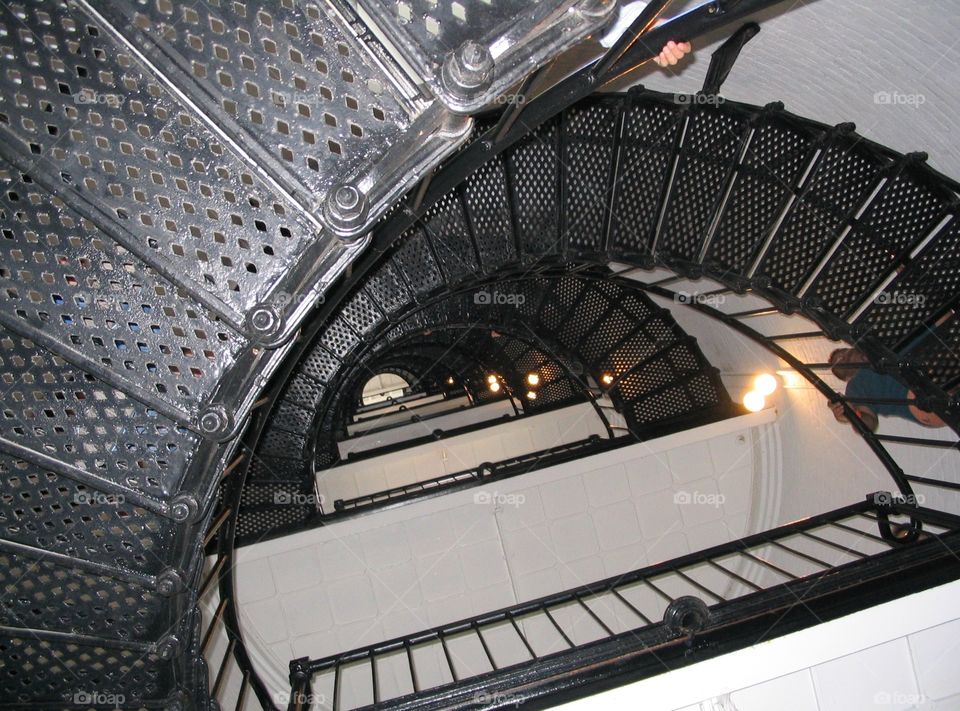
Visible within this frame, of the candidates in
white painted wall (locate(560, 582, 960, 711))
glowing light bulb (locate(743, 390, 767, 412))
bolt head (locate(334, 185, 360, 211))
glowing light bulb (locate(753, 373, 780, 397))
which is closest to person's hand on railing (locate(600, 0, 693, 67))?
bolt head (locate(334, 185, 360, 211))

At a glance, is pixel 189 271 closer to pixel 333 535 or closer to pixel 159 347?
pixel 159 347

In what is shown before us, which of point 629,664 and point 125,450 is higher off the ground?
point 125,450

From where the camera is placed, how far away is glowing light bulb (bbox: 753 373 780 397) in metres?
6.16

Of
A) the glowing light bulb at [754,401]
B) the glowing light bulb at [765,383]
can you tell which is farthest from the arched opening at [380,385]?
the glowing light bulb at [765,383]

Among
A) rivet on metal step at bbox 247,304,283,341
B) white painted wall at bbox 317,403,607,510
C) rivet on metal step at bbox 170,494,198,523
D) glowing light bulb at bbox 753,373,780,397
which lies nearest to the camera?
rivet on metal step at bbox 247,304,283,341

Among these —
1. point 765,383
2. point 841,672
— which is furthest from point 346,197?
point 765,383

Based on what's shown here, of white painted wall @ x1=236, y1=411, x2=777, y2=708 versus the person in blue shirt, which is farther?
white painted wall @ x1=236, y1=411, x2=777, y2=708

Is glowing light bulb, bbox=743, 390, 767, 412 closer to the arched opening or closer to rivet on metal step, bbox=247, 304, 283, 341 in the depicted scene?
rivet on metal step, bbox=247, 304, 283, 341

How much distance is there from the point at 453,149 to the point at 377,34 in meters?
0.38

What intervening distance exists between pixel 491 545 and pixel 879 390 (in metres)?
3.65

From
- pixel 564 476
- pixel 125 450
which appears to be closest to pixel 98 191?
pixel 125 450

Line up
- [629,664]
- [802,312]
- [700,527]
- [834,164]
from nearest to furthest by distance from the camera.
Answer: [629,664] < [834,164] < [802,312] < [700,527]

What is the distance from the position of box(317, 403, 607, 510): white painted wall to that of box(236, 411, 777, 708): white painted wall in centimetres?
179

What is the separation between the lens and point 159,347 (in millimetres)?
1938
